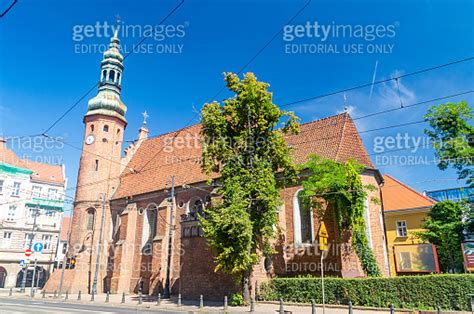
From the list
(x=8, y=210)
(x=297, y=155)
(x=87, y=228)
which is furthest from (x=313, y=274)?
(x=8, y=210)

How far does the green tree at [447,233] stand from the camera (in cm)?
2478

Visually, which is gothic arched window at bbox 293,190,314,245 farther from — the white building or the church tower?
the white building

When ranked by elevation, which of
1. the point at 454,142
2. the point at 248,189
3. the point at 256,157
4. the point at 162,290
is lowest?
the point at 162,290

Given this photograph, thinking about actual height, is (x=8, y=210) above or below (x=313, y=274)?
above

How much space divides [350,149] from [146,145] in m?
21.8

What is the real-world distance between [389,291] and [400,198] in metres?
21.0

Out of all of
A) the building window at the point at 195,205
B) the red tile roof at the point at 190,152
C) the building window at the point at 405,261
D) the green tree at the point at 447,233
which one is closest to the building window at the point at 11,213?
the red tile roof at the point at 190,152

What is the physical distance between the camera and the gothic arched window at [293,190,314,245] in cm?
2230

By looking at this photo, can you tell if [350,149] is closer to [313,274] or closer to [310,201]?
[310,201]

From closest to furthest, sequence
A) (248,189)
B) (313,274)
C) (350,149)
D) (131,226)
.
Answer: (248,189) → (313,274) → (350,149) → (131,226)

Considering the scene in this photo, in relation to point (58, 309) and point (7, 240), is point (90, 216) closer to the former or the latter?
point (7, 240)

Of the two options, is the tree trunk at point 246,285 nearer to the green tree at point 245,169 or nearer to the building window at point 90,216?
the green tree at point 245,169

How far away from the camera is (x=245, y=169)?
19.3 meters

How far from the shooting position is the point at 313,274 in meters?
20.6
